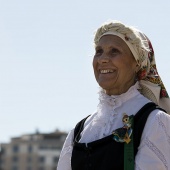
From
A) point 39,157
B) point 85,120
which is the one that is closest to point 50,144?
point 39,157

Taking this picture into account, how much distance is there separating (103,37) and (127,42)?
0.53 feet

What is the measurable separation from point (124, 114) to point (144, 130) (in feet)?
0.69

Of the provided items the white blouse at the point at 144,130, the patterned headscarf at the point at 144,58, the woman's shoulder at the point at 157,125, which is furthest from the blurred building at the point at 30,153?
the woman's shoulder at the point at 157,125

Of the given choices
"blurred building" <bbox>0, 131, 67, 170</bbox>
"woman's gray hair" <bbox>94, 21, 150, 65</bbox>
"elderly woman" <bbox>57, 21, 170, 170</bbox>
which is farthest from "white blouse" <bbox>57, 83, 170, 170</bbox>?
"blurred building" <bbox>0, 131, 67, 170</bbox>

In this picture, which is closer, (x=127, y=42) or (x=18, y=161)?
(x=127, y=42)

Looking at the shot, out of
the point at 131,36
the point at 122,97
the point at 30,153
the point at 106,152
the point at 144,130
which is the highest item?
the point at 131,36

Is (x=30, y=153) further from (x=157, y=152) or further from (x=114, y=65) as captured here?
(x=157, y=152)

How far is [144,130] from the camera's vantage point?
4129 mm

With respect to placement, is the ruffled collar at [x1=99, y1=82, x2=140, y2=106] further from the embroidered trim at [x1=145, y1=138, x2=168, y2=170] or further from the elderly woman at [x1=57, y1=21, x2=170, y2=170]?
the embroidered trim at [x1=145, y1=138, x2=168, y2=170]

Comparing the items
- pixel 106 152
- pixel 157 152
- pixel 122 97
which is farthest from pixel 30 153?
pixel 157 152

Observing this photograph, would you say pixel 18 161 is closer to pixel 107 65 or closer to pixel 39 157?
pixel 39 157

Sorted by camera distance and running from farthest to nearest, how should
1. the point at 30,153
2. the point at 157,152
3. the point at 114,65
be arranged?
the point at 30,153
the point at 114,65
the point at 157,152

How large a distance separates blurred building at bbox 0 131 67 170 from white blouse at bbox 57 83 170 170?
335 feet

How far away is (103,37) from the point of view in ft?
14.4
